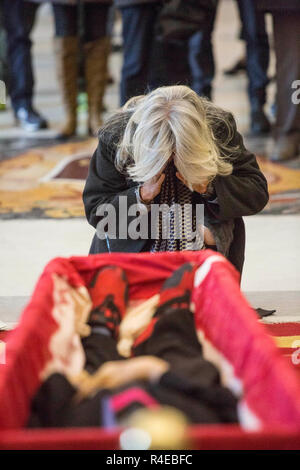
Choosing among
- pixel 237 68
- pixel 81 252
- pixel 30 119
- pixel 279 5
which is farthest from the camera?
pixel 237 68

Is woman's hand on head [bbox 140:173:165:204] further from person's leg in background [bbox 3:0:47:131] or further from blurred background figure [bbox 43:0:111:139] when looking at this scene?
person's leg in background [bbox 3:0:47:131]

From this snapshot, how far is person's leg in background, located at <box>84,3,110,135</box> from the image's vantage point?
11.4 feet

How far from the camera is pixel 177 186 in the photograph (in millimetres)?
1653

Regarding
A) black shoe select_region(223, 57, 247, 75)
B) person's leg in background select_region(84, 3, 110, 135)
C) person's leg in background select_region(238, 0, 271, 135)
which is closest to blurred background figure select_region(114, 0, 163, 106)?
person's leg in background select_region(84, 3, 110, 135)

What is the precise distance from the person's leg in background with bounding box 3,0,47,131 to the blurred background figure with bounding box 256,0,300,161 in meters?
1.38

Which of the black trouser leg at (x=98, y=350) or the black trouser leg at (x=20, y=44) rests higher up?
the black trouser leg at (x=20, y=44)

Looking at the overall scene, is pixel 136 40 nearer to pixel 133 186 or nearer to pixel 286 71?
pixel 286 71

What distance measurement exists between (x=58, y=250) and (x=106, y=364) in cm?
133

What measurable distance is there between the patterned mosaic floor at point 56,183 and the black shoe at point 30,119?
0.40 m

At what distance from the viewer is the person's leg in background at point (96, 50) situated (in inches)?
137

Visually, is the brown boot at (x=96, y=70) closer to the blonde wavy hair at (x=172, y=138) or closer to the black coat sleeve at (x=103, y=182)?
the black coat sleeve at (x=103, y=182)

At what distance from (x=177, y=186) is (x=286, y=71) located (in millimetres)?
1562

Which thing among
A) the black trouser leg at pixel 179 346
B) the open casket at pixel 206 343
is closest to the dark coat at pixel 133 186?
the open casket at pixel 206 343

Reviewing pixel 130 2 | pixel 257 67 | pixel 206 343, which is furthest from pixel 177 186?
pixel 257 67
